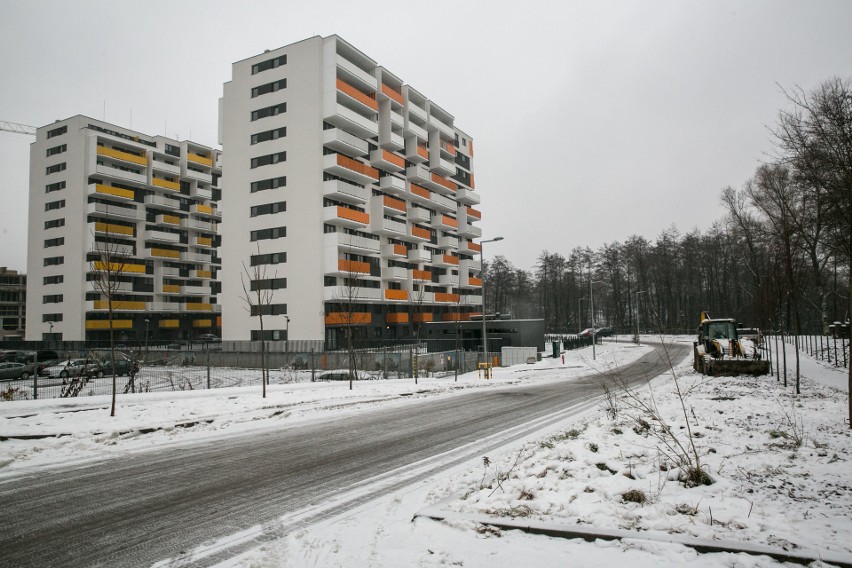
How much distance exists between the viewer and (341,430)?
40.4 ft

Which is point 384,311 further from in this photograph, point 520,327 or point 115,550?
point 115,550

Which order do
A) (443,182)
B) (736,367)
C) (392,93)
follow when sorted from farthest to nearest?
(443,182)
(392,93)
(736,367)

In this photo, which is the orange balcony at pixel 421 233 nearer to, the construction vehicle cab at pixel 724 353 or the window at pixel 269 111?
the window at pixel 269 111

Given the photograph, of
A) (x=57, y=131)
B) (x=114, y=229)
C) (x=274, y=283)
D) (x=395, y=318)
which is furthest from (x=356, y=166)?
(x=57, y=131)

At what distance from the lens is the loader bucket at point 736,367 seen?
2214 centimetres

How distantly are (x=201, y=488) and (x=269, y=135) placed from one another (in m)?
44.9

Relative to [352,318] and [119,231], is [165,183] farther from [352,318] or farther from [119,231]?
[352,318]

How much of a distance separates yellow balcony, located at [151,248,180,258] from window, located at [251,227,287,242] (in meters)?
23.8

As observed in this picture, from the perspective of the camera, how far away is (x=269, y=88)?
47.3m

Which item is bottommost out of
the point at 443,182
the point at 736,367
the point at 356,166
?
the point at 736,367

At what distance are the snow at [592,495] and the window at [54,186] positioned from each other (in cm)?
5890

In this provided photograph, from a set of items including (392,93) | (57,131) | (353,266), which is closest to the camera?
(353,266)

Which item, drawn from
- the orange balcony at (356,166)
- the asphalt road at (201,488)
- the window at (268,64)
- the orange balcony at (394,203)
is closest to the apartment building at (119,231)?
the window at (268,64)

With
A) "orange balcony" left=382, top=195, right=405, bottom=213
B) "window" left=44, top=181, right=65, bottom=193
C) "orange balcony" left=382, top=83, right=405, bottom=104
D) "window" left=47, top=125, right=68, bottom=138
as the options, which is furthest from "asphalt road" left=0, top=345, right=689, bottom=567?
"window" left=47, top=125, right=68, bottom=138
